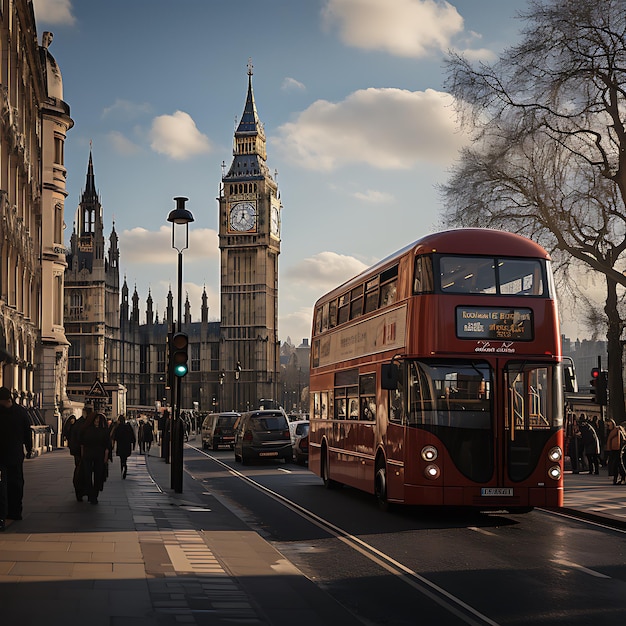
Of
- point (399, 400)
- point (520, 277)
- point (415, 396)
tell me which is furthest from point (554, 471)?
point (520, 277)

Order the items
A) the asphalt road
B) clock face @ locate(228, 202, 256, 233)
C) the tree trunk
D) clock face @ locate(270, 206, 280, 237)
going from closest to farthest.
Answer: the asphalt road < the tree trunk < clock face @ locate(228, 202, 256, 233) < clock face @ locate(270, 206, 280, 237)

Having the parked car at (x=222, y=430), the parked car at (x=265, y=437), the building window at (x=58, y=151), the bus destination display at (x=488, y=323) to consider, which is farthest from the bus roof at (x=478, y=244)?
the building window at (x=58, y=151)

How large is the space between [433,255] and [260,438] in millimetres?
20613

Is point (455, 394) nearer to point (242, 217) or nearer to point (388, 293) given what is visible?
point (388, 293)

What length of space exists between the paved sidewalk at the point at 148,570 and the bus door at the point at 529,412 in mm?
1748

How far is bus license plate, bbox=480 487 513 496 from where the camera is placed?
15562 millimetres

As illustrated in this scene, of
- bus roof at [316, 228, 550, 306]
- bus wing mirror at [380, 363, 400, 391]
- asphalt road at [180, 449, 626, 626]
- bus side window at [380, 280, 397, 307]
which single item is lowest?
asphalt road at [180, 449, 626, 626]

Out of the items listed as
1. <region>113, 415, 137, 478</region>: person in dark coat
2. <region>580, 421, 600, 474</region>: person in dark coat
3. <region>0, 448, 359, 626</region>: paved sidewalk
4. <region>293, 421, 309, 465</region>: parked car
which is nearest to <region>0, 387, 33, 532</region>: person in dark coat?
<region>0, 448, 359, 626</region>: paved sidewalk

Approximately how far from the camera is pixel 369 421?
18844 mm

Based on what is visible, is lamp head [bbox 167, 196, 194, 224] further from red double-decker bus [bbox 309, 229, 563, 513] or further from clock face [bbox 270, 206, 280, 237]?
clock face [bbox 270, 206, 280, 237]

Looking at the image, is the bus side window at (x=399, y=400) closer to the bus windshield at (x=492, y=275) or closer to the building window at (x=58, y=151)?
the bus windshield at (x=492, y=275)

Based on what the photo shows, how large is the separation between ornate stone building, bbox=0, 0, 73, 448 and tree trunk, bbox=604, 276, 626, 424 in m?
17.8

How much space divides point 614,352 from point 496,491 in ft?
62.7

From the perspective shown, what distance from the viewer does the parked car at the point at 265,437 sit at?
35.6 meters
